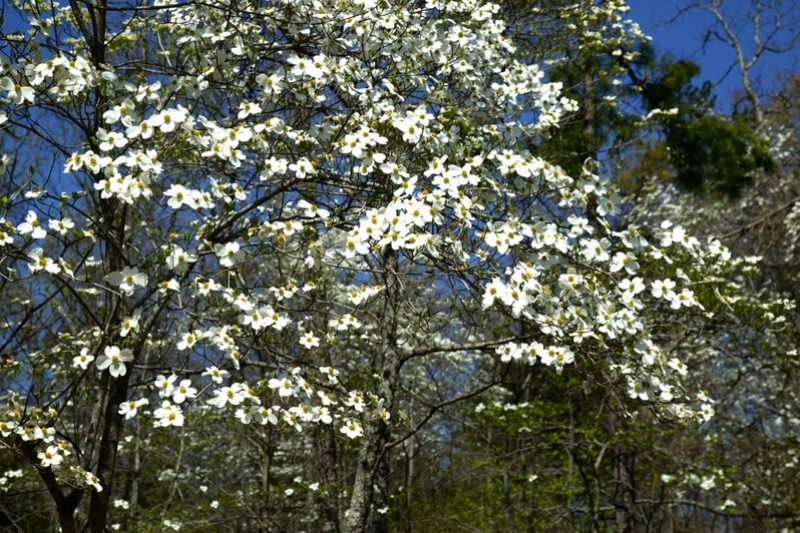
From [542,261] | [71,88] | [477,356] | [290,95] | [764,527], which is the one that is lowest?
[764,527]

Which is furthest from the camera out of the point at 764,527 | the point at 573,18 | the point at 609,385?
the point at 764,527

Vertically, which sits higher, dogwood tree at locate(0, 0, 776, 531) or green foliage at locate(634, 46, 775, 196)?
green foliage at locate(634, 46, 775, 196)

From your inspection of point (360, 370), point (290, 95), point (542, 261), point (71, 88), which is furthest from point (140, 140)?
point (360, 370)

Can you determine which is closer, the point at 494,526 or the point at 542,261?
the point at 542,261

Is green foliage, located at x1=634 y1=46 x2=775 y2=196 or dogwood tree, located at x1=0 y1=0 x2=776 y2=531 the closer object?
dogwood tree, located at x1=0 y1=0 x2=776 y2=531

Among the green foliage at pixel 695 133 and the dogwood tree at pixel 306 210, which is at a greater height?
the green foliage at pixel 695 133

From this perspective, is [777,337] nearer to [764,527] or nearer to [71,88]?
[764,527]

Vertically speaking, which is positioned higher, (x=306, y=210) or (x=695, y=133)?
(x=695, y=133)

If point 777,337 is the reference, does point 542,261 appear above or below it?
below

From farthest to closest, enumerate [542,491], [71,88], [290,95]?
1. [542,491]
2. [290,95]
3. [71,88]

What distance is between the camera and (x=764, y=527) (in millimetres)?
7418

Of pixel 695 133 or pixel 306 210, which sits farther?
pixel 695 133

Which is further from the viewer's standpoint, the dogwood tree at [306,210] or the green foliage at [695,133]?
the green foliage at [695,133]

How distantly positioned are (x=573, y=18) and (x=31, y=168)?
4.23 metres
